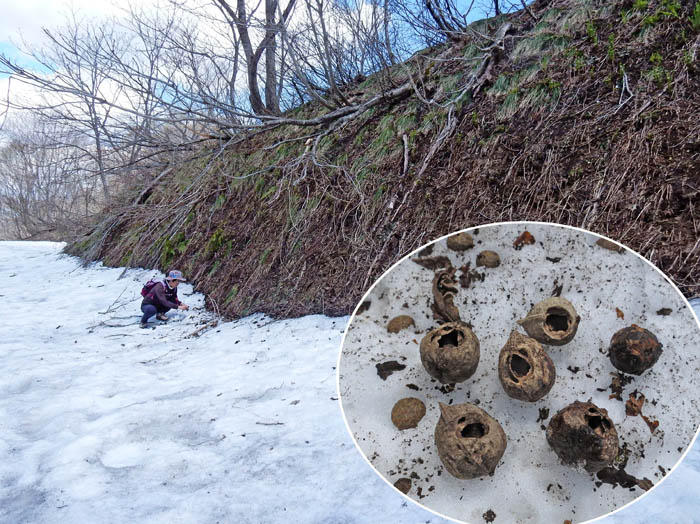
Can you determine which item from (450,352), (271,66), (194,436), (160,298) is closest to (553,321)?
(450,352)

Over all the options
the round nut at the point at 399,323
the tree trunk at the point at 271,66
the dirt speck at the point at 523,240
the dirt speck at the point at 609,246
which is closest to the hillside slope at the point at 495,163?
the tree trunk at the point at 271,66

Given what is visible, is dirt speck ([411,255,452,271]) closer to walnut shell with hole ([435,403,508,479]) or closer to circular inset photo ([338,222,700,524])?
circular inset photo ([338,222,700,524])

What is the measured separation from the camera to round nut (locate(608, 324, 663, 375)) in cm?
152

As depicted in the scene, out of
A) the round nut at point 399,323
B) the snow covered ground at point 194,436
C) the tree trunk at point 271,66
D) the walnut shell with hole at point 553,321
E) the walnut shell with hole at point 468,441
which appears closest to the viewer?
the walnut shell with hole at point 468,441

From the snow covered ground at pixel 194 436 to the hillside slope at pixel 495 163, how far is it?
98 centimetres

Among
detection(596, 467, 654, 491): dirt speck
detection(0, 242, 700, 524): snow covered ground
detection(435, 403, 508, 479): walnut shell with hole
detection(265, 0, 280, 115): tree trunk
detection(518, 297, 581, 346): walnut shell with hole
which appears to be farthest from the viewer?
detection(265, 0, 280, 115): tree trunk

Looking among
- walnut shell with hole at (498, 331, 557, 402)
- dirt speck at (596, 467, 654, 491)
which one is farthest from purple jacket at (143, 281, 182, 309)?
dirt speck at (596, 467, 654, 491)

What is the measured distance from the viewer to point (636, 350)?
5.04 feet

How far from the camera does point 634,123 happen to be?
12.1ft

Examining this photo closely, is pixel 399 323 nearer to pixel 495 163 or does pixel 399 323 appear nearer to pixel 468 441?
pixel 468 441

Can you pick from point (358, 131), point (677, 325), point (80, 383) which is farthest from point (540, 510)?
point (358, 131)

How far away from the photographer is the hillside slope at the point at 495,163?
350 centimetres

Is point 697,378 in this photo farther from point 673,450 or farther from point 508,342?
point 508,342

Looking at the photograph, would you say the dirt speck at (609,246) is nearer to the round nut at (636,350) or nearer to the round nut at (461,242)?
the round nut at (636,350)
